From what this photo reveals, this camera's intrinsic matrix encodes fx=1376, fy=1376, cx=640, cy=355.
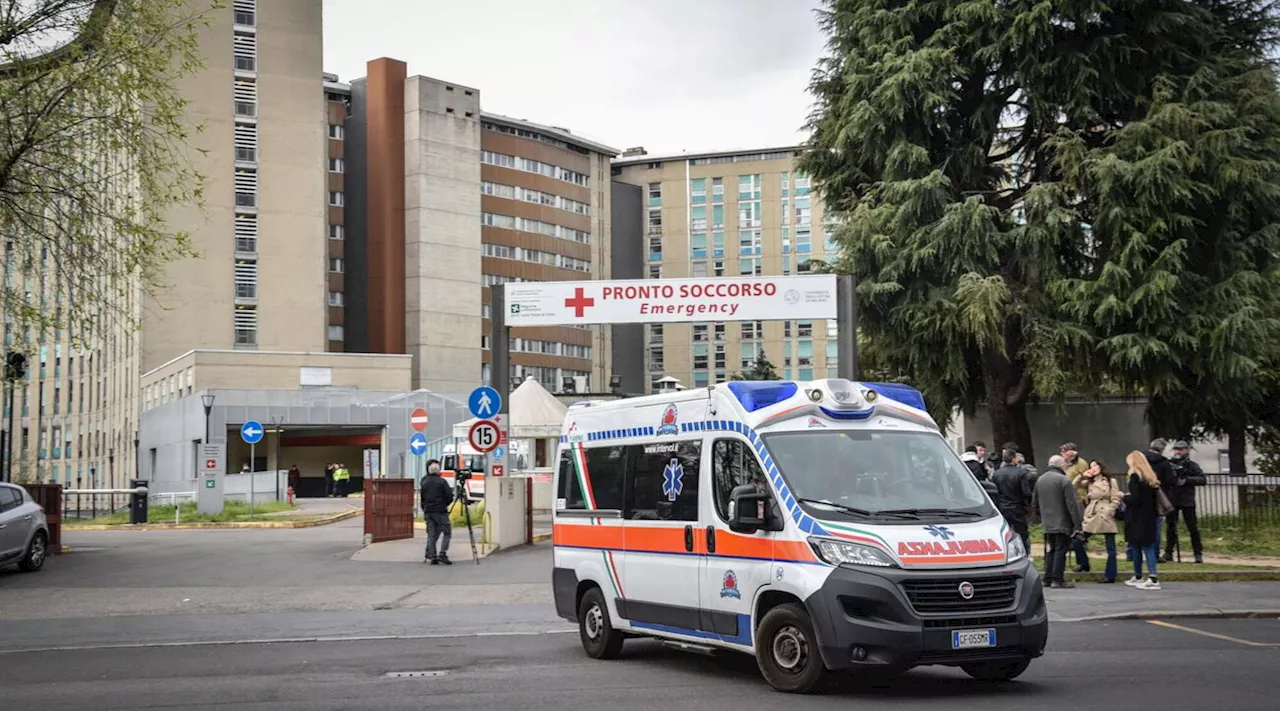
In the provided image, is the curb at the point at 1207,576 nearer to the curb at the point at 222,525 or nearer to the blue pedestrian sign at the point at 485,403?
the blue pedestrian sign at the point at 485,403

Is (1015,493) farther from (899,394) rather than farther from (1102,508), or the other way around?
(899,394)

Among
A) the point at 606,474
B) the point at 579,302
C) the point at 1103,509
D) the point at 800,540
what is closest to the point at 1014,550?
the point at 800,540

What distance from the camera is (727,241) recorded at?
5285 inches

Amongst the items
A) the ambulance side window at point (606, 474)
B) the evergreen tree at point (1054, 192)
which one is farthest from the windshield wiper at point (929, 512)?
the evergreen tree at point (1054, 192)

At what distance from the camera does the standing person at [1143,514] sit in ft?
59.2

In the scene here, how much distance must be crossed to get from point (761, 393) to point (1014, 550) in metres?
2.29

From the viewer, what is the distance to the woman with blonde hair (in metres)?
19.0

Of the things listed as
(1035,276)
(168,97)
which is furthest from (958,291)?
(168,97)

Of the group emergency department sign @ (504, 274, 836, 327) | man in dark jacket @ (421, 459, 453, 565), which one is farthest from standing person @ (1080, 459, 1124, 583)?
man in dark jacket @ (421, 459, 453, 565)

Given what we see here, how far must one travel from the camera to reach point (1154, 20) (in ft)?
107

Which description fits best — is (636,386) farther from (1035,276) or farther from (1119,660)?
(1119,660)

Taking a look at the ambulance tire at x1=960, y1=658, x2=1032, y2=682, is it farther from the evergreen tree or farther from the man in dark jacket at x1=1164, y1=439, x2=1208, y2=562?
the evergreen tree

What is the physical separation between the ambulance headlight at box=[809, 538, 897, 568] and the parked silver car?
17.6 meters

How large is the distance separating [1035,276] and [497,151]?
270 ft
